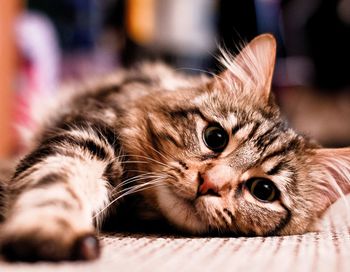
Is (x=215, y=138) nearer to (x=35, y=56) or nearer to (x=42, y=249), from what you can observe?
(x=42, y=249)

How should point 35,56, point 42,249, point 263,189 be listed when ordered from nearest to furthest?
1. point 42,249
2. point 263,189
3. point 35,56

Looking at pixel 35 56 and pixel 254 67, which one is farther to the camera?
pixel 35 56

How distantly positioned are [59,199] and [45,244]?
0.15 m

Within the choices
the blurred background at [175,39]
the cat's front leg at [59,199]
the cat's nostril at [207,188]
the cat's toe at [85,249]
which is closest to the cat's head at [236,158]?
the cat's nostril at [207,188]

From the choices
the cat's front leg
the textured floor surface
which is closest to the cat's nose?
the textured floor surface

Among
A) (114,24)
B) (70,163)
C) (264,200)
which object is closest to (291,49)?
(114,24)

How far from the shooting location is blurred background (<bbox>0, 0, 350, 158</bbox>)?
123 inches

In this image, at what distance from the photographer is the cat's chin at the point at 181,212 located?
1.12 meters

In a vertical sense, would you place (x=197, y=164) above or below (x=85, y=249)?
above

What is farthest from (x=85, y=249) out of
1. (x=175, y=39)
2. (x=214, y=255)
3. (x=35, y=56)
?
(x=175, y=39)

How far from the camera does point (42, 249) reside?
0.75m

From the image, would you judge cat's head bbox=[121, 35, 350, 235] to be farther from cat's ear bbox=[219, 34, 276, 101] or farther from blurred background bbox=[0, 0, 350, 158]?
blurred background bbox=[0, 0, 350, 158]

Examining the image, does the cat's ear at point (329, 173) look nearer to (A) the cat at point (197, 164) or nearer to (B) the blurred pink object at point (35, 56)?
(A) the cat at point (197, 164)

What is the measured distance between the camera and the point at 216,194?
1.09 meters
